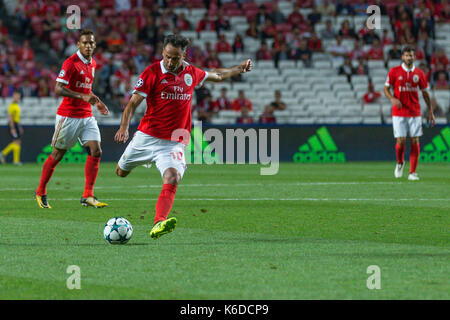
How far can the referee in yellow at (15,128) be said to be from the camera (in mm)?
22203

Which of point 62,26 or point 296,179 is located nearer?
point 296,179

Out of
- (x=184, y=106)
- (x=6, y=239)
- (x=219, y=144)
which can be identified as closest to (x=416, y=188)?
(x=184, y=106)

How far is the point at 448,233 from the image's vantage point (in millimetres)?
8578

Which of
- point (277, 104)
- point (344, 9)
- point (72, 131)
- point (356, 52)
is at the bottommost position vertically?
point (72, 131)

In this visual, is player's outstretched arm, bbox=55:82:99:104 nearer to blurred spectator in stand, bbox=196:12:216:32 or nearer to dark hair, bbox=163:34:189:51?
dark hair, bbox=163:34:189:51

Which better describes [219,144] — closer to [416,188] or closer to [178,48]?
[416,188]

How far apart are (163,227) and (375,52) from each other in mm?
21245

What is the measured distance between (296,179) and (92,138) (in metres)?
6.22

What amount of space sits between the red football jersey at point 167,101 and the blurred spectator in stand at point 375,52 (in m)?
19.9

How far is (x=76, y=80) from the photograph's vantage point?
11.4 m

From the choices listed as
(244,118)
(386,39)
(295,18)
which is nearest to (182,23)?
(295,18)

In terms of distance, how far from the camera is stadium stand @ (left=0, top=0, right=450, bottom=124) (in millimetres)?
25250

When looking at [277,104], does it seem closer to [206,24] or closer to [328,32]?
[328,32]
